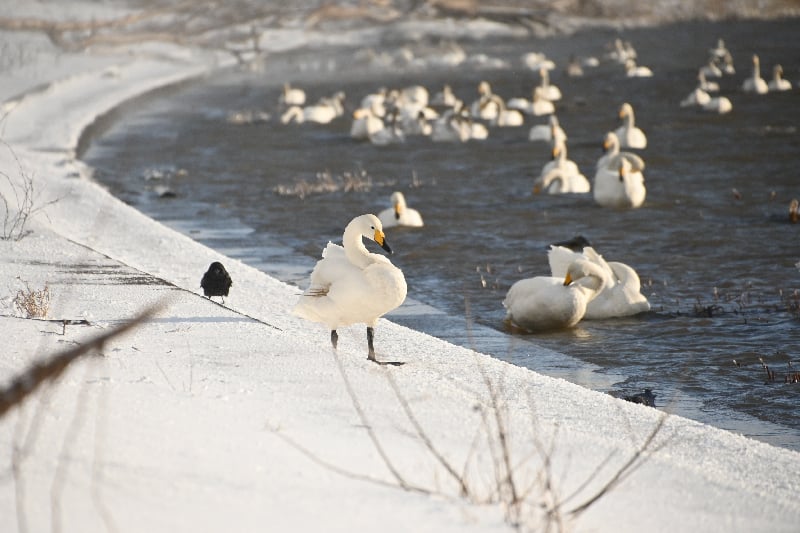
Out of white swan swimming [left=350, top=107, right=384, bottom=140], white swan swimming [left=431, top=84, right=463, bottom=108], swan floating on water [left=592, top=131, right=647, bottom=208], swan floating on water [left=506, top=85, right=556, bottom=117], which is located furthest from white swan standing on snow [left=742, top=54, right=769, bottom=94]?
swan floating on water [left=592, top=131, right=647, bottom=208]

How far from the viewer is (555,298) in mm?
10797

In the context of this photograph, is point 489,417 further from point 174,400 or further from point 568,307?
point 568,307

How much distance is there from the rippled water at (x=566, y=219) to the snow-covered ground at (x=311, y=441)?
145 centimetres

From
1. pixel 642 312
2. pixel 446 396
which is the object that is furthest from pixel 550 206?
pixel 446 396

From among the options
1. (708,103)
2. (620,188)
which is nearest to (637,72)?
(708,103)

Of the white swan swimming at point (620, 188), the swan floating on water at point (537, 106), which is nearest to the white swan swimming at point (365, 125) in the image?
the swan floating on water at point (537, 106)

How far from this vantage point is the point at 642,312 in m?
11.5

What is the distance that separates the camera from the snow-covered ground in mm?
4484

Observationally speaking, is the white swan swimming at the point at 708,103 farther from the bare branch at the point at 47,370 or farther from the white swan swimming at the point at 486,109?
the bare branch at the point at 47,370

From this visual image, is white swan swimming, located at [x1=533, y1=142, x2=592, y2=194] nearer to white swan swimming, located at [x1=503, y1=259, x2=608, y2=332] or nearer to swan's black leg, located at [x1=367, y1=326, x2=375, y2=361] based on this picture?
white swan swimming, located at [x1=503, y1=259, x2=608, y2=332]

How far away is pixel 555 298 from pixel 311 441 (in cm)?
571

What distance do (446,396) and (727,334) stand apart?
471 centimetres

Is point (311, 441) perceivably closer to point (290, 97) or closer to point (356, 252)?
point (356, 252)

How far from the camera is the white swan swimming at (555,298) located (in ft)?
35.5
